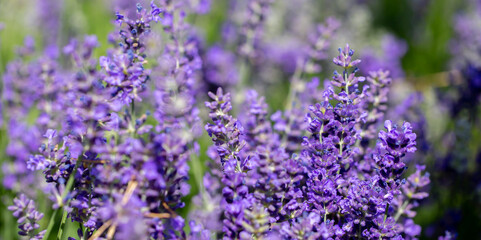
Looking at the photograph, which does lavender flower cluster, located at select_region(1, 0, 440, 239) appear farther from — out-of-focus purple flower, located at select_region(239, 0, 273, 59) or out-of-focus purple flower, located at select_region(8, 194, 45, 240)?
out-of-focus purple flower, located at select_region(239, 0, 273, 59)

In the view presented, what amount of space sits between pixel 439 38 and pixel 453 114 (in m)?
2.32

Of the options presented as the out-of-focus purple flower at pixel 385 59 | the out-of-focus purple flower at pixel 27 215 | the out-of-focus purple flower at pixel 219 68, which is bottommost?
the out-of-focus purple flower at pixel 27 215

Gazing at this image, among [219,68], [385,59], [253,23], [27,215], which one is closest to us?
[27,215]

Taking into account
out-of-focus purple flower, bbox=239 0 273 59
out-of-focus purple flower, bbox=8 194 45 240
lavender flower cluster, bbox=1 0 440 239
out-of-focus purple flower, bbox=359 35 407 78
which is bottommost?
out-of-focus purple flower, bbox=8 194 45 240

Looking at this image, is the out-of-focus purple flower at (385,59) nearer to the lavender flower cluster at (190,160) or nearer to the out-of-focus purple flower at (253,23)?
the out-of-focus purple flower at (253,23)

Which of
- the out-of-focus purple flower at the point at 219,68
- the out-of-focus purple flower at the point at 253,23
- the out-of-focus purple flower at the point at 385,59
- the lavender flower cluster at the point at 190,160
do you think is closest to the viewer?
the lavender flower cluster at the point at 190,160

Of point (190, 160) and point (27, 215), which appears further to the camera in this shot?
point (27, 215)

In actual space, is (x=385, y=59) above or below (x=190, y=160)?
above

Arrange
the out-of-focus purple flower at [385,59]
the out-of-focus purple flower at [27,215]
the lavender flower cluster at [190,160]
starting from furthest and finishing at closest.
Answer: the out-of-focus purple flower at [385,59] → the out-of-focus purple flower at [27,215] → the lavender flower cluster at [190,160]

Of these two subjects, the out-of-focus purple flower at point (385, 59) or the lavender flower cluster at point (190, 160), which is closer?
the lavender flower cluster at point (190, 160)

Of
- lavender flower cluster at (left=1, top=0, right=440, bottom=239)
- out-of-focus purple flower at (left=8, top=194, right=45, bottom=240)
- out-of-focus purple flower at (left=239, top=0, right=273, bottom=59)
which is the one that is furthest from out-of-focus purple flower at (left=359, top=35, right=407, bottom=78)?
out-of-focus purple flower at (left=8, top=194, right=45, bottom=240)

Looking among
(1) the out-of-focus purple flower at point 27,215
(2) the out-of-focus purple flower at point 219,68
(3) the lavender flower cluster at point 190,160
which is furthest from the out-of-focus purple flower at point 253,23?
(1) the out-of-focus purple flower at point 27,215

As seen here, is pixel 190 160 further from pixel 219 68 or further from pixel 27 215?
pixel 219 68

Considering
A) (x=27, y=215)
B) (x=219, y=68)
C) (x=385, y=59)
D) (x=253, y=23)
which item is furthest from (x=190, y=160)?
(x=385, y=59)
